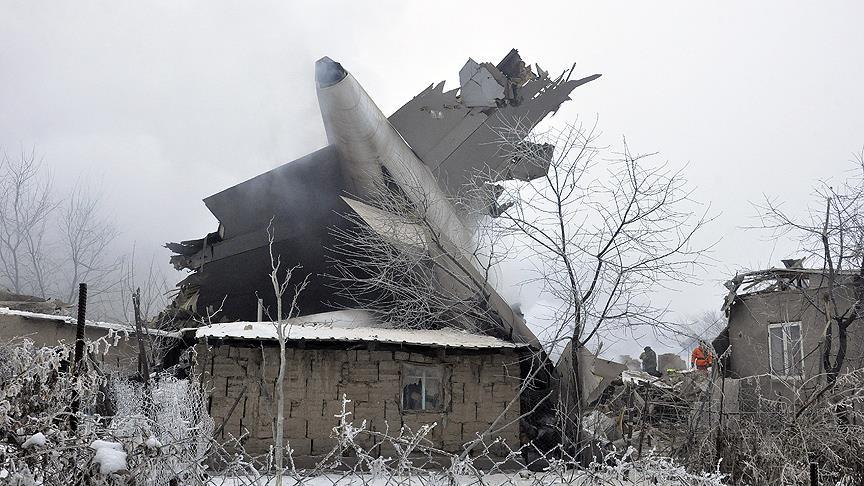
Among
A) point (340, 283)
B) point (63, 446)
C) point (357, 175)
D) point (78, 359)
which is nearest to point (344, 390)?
point (340, 283)

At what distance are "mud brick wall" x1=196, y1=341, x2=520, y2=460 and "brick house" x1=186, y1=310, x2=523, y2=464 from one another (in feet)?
0.06

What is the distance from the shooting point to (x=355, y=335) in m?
14.2

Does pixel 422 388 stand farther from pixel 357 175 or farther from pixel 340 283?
pixel 357 175

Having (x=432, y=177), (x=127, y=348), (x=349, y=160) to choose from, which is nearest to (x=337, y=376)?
(x=349, y=160)

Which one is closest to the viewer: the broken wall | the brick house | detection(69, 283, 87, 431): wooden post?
detection(69, 283, 87, 431): wooden post

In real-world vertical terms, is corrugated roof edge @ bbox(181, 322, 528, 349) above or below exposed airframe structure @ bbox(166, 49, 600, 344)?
below

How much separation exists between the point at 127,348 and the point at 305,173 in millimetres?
7247

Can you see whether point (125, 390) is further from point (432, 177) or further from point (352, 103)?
point (432, 177)

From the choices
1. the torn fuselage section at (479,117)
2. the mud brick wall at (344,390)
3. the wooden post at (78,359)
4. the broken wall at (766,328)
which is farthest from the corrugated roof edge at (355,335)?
the wooden post at (78,359)

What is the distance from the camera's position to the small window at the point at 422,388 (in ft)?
48.4

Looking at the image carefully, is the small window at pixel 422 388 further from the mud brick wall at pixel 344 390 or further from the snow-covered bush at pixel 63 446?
the snow-covered bush at pixel 63 446

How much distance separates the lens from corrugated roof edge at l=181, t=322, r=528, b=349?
13.5 m

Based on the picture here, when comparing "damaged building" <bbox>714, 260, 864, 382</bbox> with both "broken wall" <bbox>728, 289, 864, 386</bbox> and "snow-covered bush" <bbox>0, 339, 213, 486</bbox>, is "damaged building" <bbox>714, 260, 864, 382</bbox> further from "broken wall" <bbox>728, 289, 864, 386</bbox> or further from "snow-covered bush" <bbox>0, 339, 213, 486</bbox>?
"snow-covered bush" <bbox>0, 339, 213, 486</bbox>

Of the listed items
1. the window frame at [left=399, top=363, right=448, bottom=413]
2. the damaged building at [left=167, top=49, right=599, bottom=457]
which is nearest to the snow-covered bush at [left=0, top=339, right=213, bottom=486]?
the damaged building at [left=167, top=49, right=599, bottom=457]
